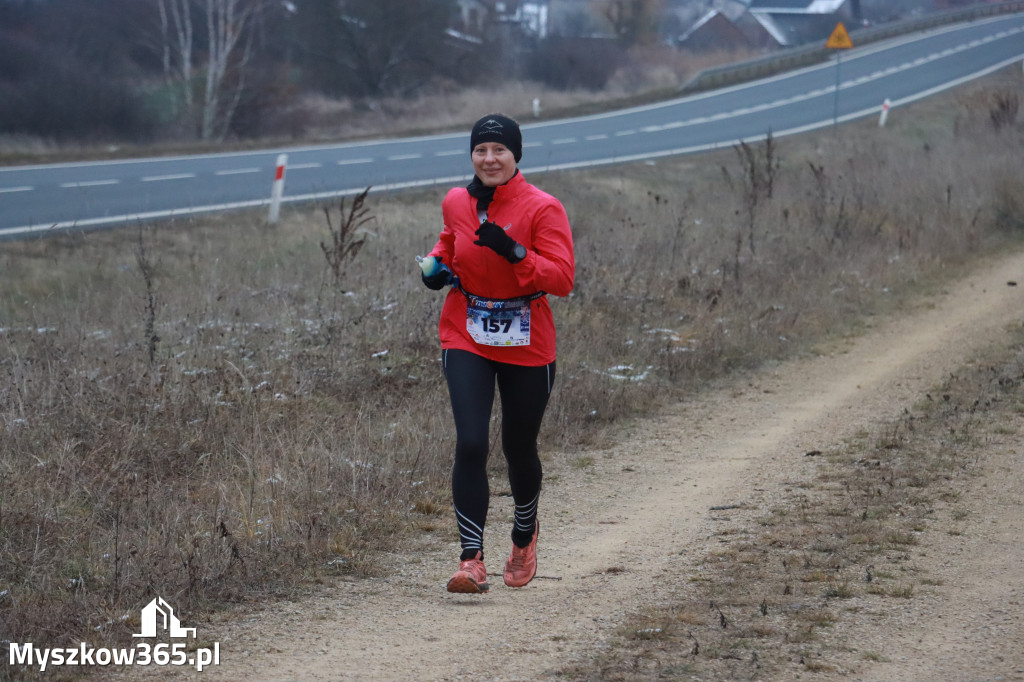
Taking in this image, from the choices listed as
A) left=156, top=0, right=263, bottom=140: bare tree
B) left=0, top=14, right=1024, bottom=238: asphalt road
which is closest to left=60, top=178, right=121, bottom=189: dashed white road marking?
left=0, top=14, right=1024, bottom=238: asphalt road

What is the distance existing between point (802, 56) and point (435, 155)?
941 inches

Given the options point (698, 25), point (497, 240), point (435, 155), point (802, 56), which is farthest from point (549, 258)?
point (698, 25)

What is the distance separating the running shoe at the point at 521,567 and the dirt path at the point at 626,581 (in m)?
0.06

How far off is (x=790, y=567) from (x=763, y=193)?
10910 millimetres

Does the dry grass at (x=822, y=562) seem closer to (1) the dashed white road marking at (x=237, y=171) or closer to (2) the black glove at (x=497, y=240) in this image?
(2) the black glove at (x=497, y=240)

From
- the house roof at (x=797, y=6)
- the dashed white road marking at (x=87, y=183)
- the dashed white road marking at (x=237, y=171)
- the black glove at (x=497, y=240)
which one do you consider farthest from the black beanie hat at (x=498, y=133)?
the house roof at (x=797, y=6)

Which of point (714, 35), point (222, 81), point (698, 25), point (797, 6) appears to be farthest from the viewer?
point (797, 6)

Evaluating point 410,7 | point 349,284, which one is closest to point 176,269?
point 349,284

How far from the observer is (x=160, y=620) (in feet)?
14.1

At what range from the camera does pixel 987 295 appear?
11758 millimetres

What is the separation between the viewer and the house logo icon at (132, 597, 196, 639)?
420 cm

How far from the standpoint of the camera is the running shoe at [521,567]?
4797 mm

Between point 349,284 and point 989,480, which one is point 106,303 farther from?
point 989,480

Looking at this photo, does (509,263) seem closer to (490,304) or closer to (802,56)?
(490,304)
